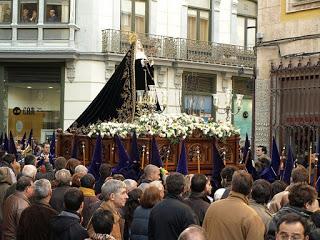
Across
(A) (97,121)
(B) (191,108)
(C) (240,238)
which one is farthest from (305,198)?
(B) (191,108)

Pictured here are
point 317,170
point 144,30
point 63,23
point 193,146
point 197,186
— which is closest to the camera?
point 197,186

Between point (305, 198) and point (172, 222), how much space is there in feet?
4.56

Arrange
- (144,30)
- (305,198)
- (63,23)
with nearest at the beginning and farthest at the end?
1. (305,198)
2. (63,23)
3. (144,30)

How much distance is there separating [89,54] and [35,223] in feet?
67.9

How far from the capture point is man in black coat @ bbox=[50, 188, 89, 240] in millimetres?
7195

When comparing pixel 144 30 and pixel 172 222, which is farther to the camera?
pixel 144 30

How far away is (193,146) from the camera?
14.8m

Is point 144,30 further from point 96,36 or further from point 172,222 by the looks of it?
point 172,222

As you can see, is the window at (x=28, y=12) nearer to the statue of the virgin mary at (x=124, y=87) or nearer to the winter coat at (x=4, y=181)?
the statue of the virgin mary at (x=124, y=87)

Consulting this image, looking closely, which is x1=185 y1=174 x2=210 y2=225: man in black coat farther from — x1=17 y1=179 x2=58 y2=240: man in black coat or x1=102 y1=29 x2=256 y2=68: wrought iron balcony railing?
x1=102 y1=29 x2=256 y2=68: wrought iron balcony railing

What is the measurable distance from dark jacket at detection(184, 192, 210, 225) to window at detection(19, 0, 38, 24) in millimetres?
20974

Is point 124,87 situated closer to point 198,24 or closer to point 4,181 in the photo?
point 4,181

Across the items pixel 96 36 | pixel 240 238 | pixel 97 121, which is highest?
pixel 96 36

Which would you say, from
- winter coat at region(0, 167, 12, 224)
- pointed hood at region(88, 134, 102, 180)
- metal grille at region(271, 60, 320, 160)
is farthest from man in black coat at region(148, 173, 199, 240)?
metal grille at region(271, 60, 320, 160)
